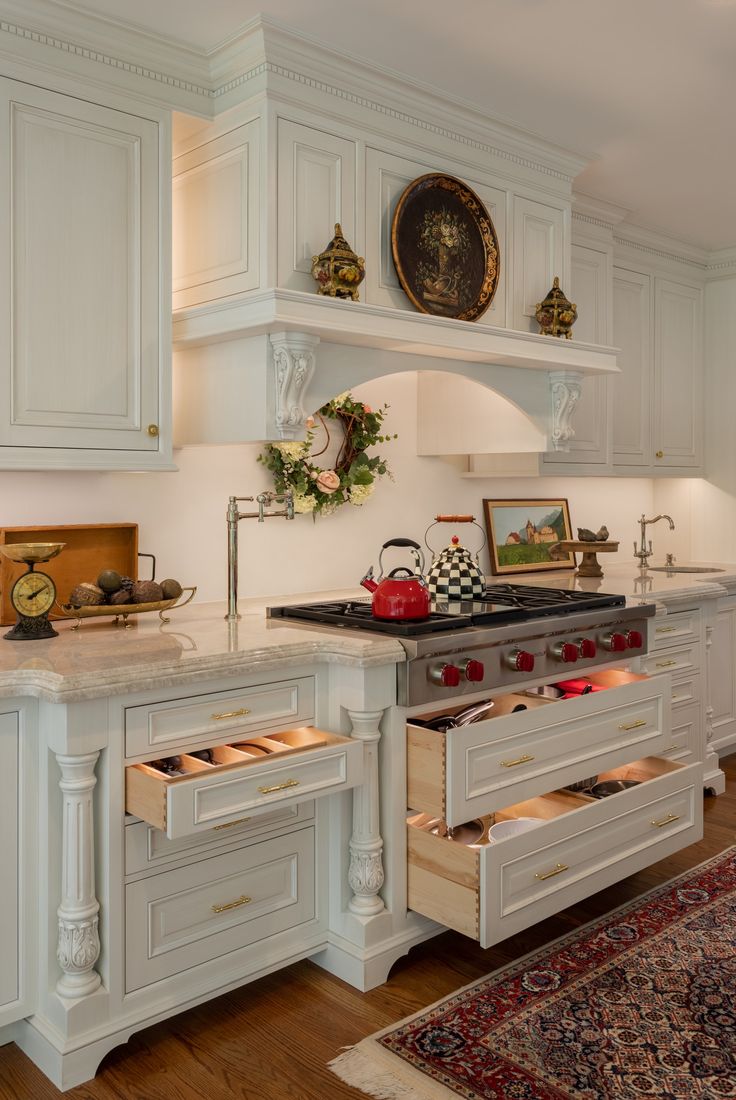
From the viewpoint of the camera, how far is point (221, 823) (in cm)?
193

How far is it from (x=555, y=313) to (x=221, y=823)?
2114 millimetres

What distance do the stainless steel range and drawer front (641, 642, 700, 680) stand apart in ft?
1.43

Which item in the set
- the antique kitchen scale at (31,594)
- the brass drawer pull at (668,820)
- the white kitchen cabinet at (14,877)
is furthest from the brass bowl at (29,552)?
the brass drawer pull at (668,820)

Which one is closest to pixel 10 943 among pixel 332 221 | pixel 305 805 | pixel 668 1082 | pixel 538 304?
pixel 305 805

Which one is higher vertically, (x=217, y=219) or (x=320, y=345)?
(x=217, y=219)

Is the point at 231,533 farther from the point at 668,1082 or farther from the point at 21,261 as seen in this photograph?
the point at 668,1082

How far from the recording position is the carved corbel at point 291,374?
2.46 m

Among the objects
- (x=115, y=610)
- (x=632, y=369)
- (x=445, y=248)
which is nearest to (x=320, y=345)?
(x=445, y=248)

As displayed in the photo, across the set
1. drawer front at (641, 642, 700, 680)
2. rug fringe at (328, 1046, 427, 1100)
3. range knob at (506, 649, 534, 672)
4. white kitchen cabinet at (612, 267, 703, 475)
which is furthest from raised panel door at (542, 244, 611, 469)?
rug fringe at (328, 1046, 427, 1100)

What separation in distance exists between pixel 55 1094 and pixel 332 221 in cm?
228

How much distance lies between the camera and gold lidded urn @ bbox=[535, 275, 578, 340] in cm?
318

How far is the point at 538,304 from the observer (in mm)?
3219

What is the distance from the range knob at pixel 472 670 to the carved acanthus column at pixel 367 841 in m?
0.25

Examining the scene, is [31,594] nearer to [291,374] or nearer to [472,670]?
[291,374]
